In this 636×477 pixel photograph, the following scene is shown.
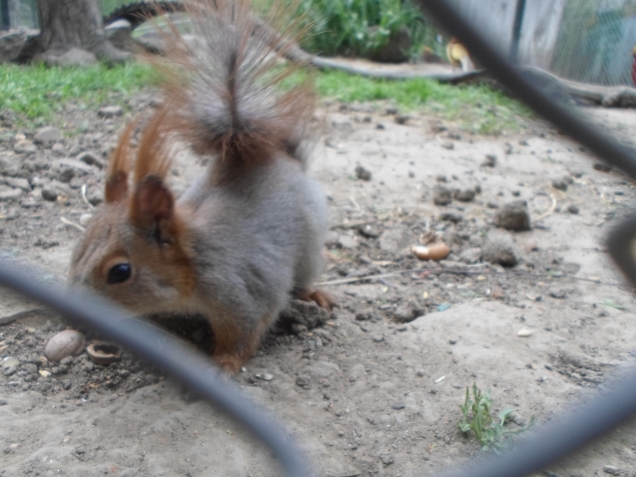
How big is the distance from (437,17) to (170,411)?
166 centimetres

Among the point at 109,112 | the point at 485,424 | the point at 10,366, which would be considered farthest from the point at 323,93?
the point at 485,424

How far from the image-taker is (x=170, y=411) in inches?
74.0

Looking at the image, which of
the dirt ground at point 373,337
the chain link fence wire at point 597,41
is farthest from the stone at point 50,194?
the chain link fence wire at point 597,41

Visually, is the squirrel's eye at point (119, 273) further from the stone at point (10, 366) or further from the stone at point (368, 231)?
the stone at point (368, 231)

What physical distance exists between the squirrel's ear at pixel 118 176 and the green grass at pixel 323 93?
1520 mm

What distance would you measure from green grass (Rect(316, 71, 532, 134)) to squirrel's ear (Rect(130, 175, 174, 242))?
117 inches

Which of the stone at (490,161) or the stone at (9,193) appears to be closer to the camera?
the stone at (9,193)

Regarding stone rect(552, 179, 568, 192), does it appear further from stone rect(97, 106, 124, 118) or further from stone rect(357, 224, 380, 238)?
stone rect(97, 106, 124, 118)

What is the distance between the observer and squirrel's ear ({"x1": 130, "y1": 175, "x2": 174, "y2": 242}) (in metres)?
1.99

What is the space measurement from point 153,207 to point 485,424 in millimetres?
1185

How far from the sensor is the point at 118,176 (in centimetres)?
216

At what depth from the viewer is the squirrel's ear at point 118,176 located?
2.14 meters

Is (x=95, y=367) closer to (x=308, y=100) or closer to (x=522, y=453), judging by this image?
(x=308, y=100)

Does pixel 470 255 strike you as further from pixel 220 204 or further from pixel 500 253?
pixel 220 204
